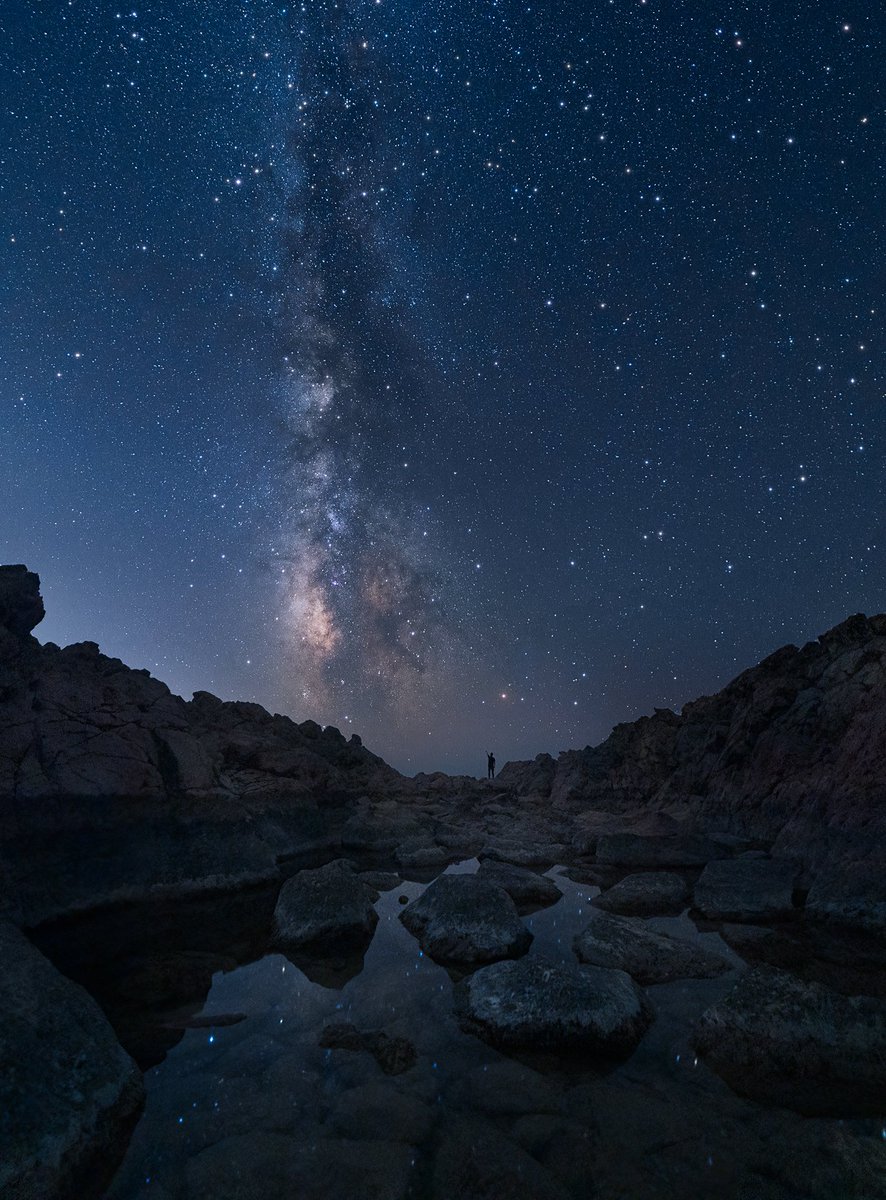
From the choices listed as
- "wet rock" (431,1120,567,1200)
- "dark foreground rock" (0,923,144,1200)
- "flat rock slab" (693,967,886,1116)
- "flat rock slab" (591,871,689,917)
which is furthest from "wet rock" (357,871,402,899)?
"wet rock" (431,1120,567,1200)

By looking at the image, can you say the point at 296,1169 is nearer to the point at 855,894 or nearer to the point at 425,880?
the point at 855,894

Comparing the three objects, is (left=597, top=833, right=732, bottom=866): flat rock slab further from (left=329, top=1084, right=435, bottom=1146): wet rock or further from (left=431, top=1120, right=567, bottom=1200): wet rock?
(left=431, top=1120, right=567, bottom=1200): wet rock

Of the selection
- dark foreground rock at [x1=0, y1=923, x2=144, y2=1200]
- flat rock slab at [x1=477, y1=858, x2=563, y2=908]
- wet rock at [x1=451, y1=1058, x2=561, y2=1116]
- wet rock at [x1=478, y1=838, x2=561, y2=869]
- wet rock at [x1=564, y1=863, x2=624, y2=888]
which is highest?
dark foreground rock at [x1=0, y1=923, x2=144, y2=1200]

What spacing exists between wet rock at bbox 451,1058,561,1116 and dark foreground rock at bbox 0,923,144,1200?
383 centimetres

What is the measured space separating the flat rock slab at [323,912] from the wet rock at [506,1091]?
6142 millimetres

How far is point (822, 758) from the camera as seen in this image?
2059 cm

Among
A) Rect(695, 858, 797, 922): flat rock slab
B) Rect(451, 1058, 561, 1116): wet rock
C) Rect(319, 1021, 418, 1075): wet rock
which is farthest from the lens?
Rect(695, 858, 797, 922): flat rock slab

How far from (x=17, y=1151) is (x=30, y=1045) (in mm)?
1280

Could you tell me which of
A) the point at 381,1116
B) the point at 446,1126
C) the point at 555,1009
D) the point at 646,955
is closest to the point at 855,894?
the point at 646,955

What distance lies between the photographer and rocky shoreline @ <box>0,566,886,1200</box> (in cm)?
653

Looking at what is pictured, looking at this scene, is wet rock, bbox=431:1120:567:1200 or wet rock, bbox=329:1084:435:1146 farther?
wet rock, bbox=329:1084:435:1146

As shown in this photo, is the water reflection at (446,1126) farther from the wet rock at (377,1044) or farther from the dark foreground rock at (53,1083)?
the dark foreground rock at (53,1083)

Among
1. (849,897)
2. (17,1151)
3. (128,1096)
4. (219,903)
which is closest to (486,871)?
(219,903)

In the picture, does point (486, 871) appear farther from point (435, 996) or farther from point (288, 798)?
point (288, 798)
